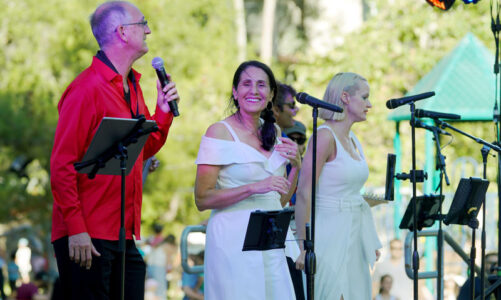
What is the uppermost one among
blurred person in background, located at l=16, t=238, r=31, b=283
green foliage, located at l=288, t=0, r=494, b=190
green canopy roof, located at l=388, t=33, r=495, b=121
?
green foliage, located at l=288, t=0, r=494, b=190

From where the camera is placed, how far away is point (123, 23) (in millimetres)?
5047

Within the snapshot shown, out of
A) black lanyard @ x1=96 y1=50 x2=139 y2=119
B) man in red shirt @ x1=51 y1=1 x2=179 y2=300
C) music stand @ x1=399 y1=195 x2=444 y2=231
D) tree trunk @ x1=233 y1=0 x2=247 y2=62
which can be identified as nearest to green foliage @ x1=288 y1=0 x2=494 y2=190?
tree trunk @ x1=233 y1=0 x2=247 y2=62

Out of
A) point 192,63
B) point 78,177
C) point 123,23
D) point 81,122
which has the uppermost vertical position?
point 192,63

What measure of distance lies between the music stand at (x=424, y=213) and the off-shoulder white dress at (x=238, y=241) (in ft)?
4.93

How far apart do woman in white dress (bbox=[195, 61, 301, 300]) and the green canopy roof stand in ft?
22.6

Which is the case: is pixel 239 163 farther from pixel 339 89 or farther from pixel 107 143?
pixel 339 89

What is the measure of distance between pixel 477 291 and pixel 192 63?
13.8m

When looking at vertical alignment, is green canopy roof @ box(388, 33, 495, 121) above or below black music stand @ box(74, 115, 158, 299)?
above

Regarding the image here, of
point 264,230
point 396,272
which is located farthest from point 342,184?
point 396,272

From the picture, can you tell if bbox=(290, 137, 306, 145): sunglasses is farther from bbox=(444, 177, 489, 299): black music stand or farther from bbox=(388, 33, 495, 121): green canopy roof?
bbox=(388, 33, 495, 121): green canopy roof

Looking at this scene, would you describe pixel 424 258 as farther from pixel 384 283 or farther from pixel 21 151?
pixel 21 151

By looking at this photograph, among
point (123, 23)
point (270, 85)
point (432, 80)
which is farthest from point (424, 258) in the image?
point (123, 23)

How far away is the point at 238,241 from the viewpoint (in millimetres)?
5164

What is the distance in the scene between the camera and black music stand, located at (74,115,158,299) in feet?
14.8
